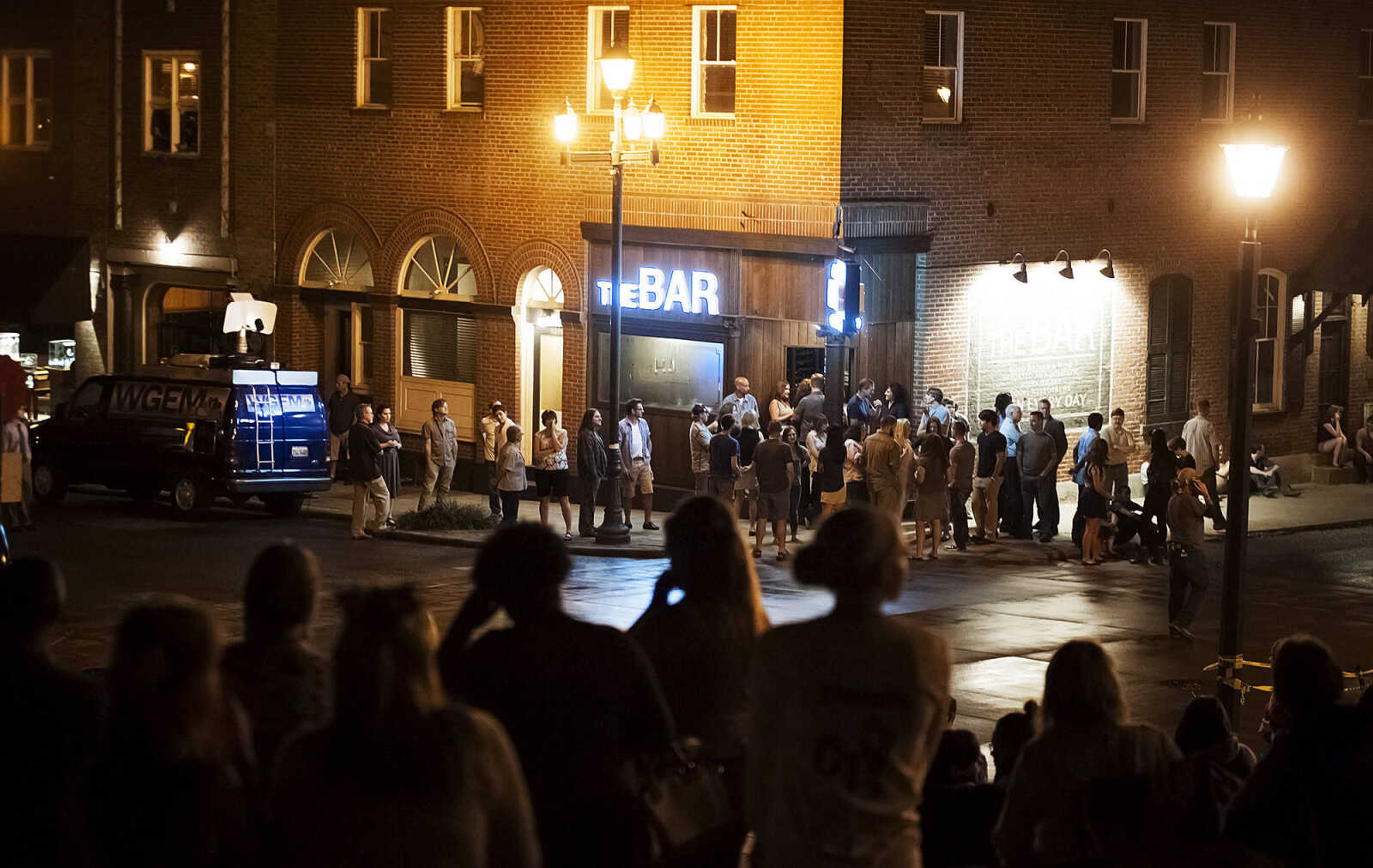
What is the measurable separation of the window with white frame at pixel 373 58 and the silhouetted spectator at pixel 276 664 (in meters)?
27.2

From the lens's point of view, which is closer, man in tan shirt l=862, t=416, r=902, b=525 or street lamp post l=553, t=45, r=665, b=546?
man in tan shirt l=862, t=416, r=902, b=525

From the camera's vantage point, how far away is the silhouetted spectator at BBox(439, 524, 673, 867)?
5.43 metres

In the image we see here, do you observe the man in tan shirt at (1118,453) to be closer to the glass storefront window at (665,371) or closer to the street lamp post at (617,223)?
the glass storefront window at (665,371)

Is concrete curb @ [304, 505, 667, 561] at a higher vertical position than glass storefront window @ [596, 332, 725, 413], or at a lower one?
lower

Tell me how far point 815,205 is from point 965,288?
2838 mm

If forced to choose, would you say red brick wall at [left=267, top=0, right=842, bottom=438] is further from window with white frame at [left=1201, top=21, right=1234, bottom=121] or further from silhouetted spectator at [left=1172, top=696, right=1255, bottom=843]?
silhouetted spectator at [left=1172, top=696, right=1255, bottom=843]

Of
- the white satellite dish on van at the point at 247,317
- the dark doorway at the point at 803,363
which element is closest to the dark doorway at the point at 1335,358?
the dark doorway at the point at 803,363

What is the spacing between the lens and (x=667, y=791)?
5645mm

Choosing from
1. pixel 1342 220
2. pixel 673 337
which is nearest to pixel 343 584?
pixel 673 337

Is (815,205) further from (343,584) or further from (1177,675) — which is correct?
(1177,675)

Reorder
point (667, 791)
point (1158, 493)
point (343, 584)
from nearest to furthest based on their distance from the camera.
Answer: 1. point (667, 791)
2. point (343, 584)
3. point (1158, 493)

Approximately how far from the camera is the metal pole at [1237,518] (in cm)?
1388

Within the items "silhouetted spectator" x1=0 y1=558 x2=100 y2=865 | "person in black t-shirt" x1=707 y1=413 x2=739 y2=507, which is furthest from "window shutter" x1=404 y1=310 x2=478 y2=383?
"silhouetted spectator" x1=0 y1=558 x2=100 y2=865

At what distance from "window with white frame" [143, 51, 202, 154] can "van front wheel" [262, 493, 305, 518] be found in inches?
368
